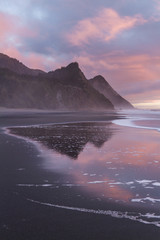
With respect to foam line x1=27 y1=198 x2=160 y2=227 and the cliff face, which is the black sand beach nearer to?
foam line x1=27 y1=198 x2=160 y2=227

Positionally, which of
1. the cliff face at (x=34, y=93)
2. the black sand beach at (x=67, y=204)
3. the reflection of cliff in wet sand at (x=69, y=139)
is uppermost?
the cliff face at (x=34, y=93)

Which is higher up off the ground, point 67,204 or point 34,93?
point 34,93

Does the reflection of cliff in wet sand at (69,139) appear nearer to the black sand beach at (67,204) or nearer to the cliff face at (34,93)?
the black sand beach at (67,204)

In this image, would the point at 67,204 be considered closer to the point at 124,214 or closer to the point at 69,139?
the point at 124,214

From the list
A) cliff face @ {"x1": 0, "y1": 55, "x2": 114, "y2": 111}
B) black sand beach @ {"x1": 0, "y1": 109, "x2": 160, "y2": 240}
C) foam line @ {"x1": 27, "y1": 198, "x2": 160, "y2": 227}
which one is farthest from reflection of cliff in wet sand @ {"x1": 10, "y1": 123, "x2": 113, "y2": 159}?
cliff face @ {"x1": 0, "y1": 55, "x2": 114, "y2": 111}

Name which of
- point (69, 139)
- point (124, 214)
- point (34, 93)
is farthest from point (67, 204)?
point (34, 93)

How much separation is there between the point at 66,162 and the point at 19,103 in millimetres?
121219

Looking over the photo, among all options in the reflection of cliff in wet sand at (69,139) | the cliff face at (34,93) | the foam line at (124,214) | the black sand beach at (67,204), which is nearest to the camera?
the black sand beach at (67,204)

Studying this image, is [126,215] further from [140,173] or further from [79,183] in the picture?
[140,173]

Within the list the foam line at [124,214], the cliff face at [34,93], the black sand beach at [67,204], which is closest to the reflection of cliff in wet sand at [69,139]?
the black sand beach at [67,204]

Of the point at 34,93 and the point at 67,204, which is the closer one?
the point at 67,204

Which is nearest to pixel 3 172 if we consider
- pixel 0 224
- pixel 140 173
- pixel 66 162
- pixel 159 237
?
pixel 66 162

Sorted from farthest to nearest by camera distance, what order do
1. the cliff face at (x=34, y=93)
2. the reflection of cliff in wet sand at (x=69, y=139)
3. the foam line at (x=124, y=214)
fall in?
1. the cliff face at (x=34, y=93)
2. the reflection of cliff in wet sand at (x=69, y=139)
3. the foam line at (x=124, y=214)

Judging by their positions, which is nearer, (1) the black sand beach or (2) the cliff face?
(1) the black sand beach
